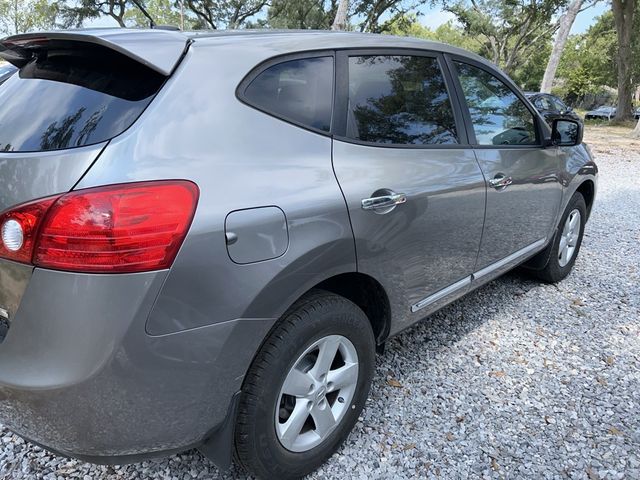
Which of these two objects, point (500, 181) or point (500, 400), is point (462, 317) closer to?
point (500, 400)

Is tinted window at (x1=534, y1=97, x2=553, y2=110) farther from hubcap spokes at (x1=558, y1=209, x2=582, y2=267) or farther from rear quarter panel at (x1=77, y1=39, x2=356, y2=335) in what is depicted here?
rear quarter panel at (x1=77, y1=39, x2=356, y2=335)

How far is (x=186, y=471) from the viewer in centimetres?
208

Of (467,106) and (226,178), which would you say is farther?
(467,106)

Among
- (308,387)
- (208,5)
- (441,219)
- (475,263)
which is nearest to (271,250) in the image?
(308,387)

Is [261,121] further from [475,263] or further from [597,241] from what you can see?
[597,241]

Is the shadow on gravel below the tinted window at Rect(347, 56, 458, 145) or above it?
below

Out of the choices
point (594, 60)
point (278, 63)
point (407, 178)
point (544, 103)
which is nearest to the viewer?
point (278, 63)

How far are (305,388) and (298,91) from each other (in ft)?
3.81

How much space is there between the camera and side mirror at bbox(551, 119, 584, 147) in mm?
3395

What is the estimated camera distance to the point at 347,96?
206cm

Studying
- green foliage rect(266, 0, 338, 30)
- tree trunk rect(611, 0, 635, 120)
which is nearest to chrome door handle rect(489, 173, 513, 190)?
green foliage rect(266, 0, 338, 30)

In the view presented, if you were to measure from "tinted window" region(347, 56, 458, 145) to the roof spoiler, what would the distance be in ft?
2.47

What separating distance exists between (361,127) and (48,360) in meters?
1.45

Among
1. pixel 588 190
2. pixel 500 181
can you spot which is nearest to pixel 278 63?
pixel 500 181
